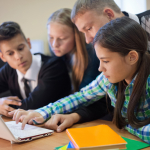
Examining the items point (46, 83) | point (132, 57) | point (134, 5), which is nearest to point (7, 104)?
point (46, 83)

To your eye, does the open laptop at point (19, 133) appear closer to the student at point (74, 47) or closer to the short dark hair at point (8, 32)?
the student at point (74, 47)

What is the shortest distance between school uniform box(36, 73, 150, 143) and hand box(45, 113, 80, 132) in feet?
0.20

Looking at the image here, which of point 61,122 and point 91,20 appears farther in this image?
point 91,20

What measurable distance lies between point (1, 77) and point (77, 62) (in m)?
0.57

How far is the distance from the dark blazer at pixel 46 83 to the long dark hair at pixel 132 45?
24.2 inches

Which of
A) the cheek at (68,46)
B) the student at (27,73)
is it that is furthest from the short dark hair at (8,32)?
the cheek at (68,46)

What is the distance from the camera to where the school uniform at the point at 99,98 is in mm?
662

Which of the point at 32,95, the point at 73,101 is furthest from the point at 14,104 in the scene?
the point at 73,101

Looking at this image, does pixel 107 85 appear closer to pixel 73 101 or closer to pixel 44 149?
pixel 73 101

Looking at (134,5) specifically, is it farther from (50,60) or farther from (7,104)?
(7,104)

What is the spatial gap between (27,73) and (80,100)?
492 millimetres

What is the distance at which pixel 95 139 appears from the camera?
1.70 feet

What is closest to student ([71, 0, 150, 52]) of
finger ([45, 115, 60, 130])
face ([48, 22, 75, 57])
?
face ([48, 22, 75, 57])

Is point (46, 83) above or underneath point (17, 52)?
underneath
